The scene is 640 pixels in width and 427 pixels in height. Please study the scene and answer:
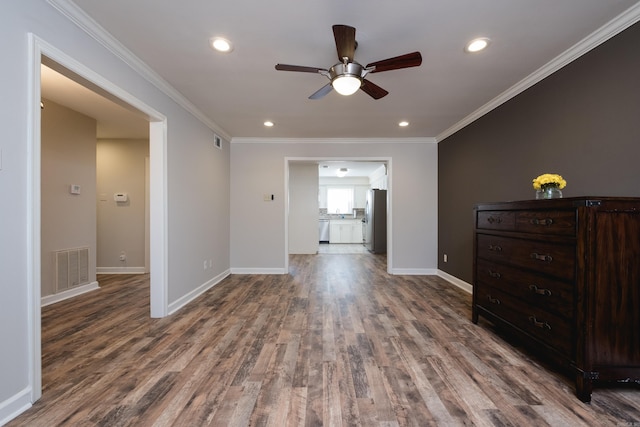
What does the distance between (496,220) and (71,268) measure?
4.97 metres

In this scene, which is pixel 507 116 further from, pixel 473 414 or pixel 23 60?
pixel 23 60

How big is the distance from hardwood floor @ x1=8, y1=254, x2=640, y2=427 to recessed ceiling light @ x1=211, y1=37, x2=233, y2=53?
2362 mm

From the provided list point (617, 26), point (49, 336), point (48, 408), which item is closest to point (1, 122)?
point (48, 408)

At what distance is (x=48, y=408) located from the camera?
4.82 ft

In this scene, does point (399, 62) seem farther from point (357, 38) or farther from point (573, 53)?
point (573, 53)

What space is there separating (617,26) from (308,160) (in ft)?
12.3

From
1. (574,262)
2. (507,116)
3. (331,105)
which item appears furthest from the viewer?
(331,105)

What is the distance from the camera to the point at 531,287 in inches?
75.9

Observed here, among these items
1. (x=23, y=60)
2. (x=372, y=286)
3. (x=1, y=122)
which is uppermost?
(x=23, y=60)

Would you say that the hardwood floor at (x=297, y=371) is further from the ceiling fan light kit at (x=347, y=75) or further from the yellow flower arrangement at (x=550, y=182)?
the ceiling fan light kit at (x=347, y=75)

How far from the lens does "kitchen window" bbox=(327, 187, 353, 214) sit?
10.4 m

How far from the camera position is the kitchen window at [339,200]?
10359 mm

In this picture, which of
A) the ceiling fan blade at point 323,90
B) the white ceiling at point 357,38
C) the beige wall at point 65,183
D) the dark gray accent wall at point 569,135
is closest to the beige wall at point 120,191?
the beige wall at point 65,183

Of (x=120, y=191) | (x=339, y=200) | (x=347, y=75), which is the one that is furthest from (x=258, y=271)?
(x=339, y=200)
